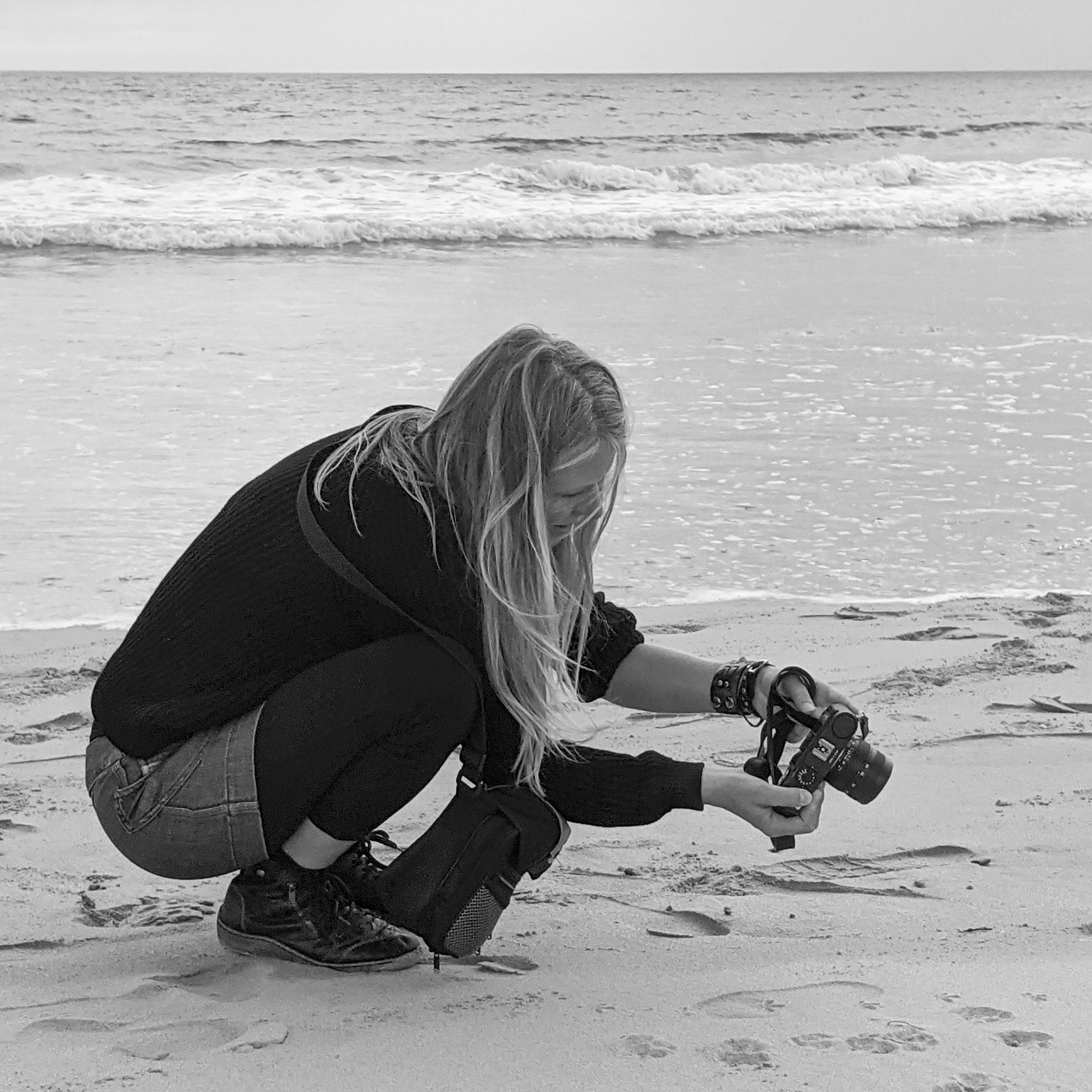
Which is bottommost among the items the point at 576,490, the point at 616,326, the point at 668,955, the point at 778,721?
the point at 668,955

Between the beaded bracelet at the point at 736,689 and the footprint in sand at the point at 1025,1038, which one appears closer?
the footprint in sand at the point at 1025,1038

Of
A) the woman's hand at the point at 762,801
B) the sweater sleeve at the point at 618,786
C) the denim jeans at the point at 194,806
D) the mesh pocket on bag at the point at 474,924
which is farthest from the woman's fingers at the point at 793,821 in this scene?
the denim jeans at the point at 194,806

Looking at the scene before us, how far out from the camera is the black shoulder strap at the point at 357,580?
6.31 ft

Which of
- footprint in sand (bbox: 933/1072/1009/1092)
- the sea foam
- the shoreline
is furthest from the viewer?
the sea foam

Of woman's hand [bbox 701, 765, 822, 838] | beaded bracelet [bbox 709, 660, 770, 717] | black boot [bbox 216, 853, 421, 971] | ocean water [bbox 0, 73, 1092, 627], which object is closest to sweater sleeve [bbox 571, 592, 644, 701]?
beaded bracelet [bbox 709, 660, 770, 717]

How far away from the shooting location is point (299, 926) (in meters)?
2.07

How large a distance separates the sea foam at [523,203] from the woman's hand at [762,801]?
9853 mm

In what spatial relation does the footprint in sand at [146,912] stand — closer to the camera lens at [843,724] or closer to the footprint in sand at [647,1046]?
the footprint in sand at [647,1046]

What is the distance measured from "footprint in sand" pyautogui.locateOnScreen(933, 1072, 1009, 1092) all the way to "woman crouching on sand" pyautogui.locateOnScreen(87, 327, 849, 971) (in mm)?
431

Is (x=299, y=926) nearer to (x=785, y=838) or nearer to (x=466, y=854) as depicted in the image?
(x=466, y=854)

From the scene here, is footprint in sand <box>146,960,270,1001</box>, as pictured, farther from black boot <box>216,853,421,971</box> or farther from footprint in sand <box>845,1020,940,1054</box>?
footprint in sand <box>845,1020,940,1054</box>

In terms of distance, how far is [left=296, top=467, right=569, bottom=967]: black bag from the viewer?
1.98m

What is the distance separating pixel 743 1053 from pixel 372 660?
29.4 inches

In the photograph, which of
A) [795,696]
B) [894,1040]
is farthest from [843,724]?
[894,1040]
